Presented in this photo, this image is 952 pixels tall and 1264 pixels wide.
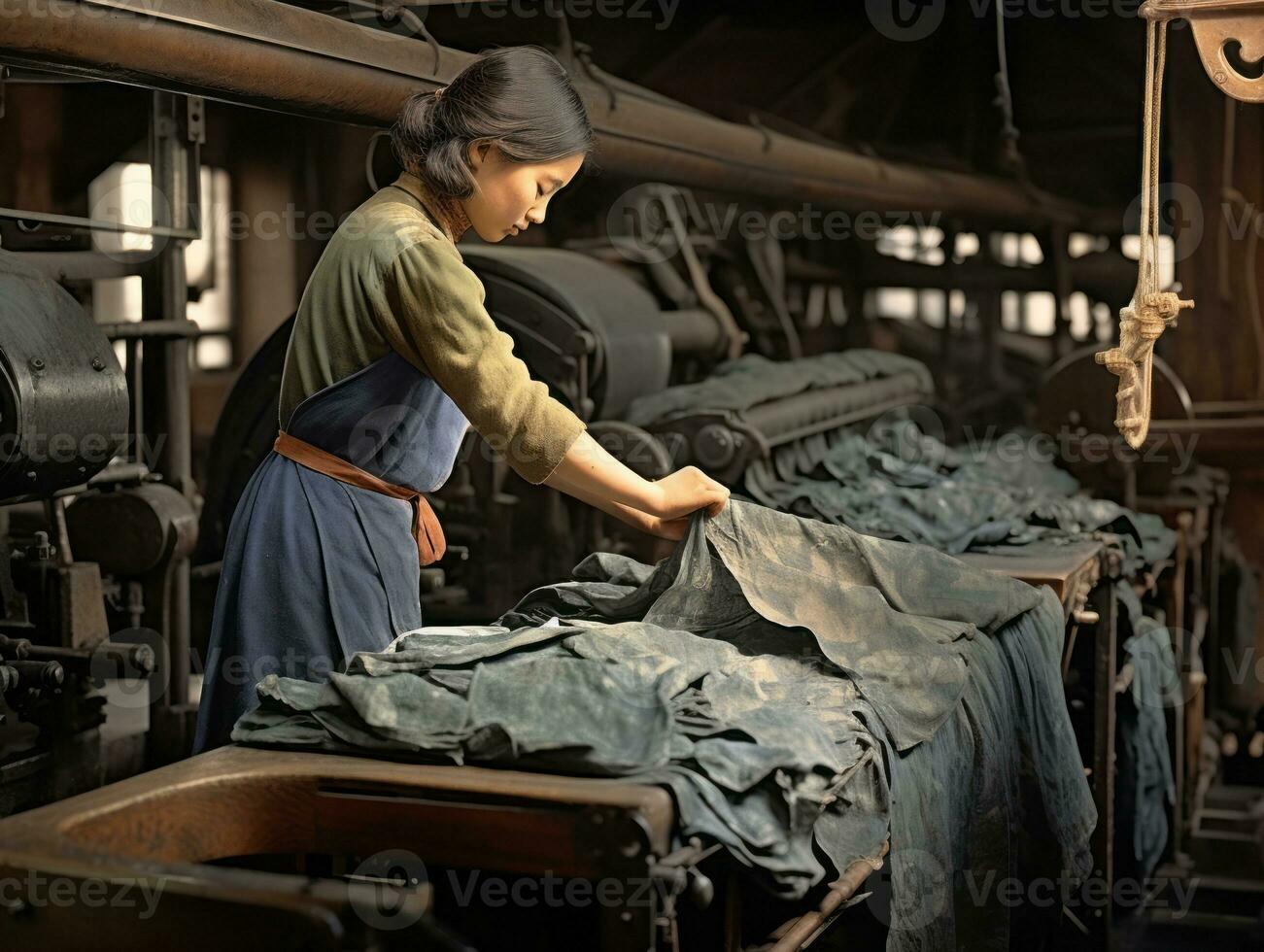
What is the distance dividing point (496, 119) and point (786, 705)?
1.04 m

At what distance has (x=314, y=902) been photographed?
1.53m

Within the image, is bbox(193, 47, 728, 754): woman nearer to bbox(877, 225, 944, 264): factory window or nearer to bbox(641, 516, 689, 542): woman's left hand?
bbox(641, 516, 689, 542): woman's left hand

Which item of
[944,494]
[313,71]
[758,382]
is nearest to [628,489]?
[313,71]

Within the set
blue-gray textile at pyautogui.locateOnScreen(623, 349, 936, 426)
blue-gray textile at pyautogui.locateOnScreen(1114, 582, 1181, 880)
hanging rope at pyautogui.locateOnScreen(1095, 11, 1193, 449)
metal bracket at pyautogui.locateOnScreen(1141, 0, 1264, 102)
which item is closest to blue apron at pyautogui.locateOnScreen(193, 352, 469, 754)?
hanging rope at pyautogui.locateOnScreen(1095, 11, 1193, 449)

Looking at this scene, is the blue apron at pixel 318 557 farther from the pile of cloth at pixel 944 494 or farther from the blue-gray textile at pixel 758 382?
the blue-gray textile at pixel 758 382

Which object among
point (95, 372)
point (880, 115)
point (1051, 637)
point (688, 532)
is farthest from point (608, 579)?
point (880, 115)

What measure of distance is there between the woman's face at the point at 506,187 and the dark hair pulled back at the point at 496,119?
0.06 ft

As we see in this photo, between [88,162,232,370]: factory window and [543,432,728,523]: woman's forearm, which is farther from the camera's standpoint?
[88,162,232,370]: factory window

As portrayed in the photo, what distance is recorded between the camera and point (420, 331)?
2.51 metres

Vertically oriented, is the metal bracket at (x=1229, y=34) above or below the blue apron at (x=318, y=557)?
above

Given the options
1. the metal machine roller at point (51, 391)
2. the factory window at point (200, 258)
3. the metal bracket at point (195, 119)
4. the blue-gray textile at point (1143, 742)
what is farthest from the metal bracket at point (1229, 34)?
the factory window at point (200, 258)

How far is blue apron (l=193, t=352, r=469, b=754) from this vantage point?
107 inches

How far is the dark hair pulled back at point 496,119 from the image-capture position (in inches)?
102

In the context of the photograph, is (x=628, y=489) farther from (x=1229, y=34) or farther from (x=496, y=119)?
(x=1229, y=34)
